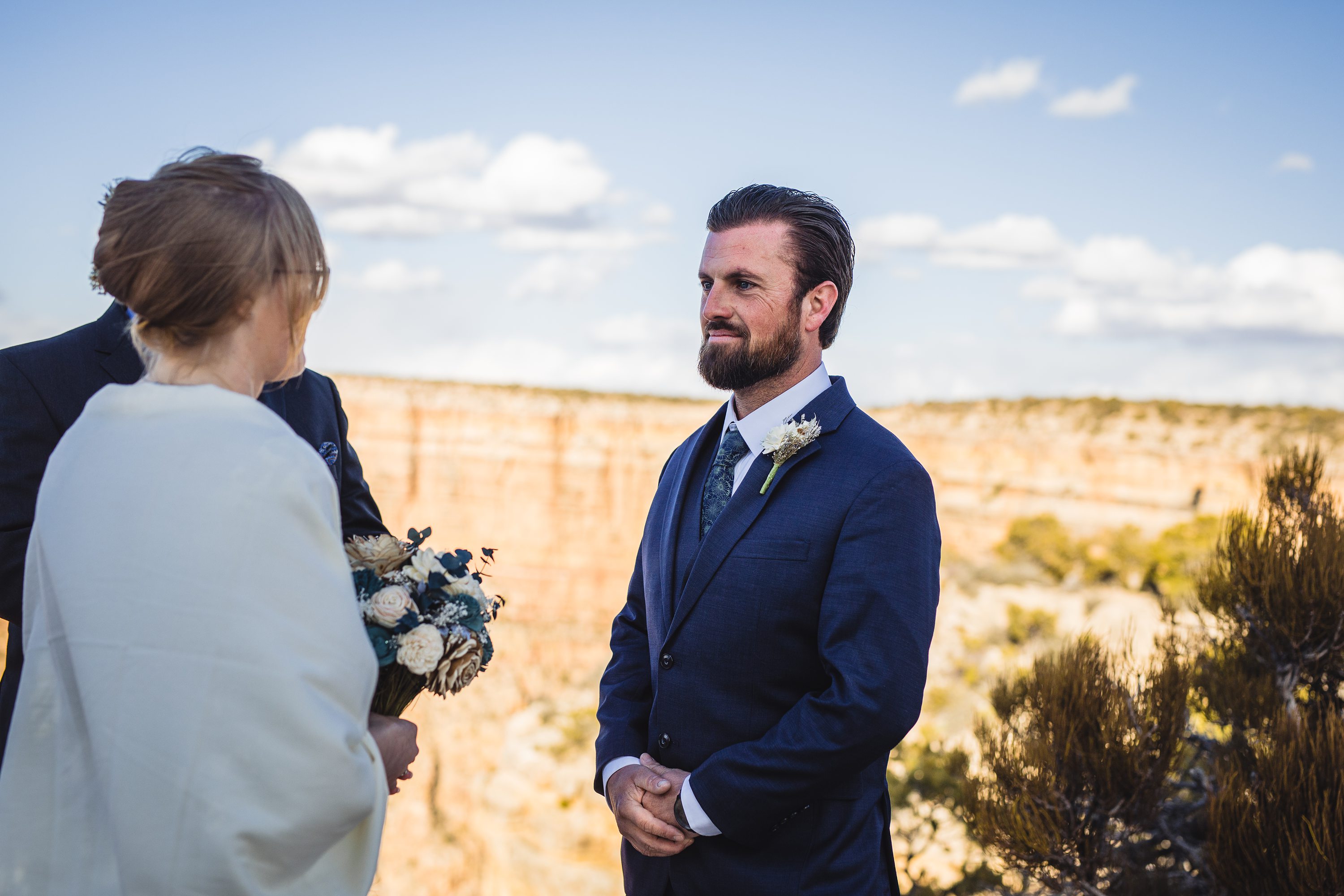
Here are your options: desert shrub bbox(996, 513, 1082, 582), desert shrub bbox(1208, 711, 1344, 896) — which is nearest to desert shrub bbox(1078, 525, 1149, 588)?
desert shrub bbox(996, 513, 1082, 582)

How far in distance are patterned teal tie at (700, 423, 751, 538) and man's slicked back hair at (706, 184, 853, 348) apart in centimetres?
39

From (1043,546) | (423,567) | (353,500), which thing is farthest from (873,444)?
(1043,546)

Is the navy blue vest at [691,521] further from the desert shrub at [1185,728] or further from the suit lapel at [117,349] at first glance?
the desert shrub at [1185,728]

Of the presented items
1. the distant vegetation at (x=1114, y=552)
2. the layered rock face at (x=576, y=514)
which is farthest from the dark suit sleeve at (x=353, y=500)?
the distant vegetation at (x=1114, y=552)

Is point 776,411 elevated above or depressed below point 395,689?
above

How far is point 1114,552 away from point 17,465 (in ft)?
63.8

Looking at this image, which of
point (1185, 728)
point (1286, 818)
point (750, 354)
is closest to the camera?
point (750, 354)

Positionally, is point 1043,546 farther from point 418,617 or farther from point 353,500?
point 418,617

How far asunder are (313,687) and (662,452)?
2909 cm

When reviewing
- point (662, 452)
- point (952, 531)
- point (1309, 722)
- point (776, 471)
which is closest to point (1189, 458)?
point (952, 531)

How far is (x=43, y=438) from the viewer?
6.82ft

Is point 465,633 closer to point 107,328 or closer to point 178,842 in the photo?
point 178,842

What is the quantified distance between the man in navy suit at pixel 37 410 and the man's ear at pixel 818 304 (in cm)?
121

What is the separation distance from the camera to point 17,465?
6.68ft
